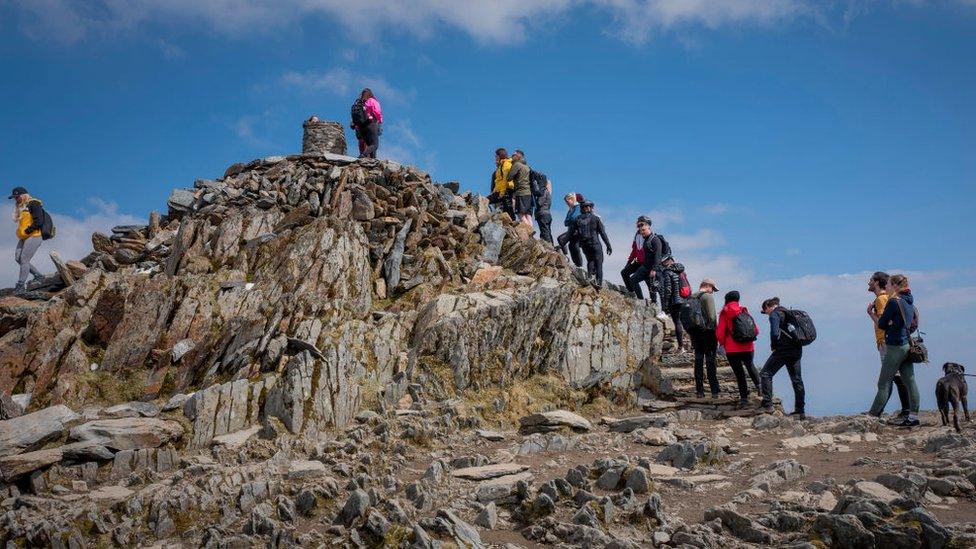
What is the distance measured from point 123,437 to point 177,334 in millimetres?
5201

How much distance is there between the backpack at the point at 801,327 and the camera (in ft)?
53.3

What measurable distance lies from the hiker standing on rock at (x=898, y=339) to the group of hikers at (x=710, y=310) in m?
0.02

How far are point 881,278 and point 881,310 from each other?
868 mm

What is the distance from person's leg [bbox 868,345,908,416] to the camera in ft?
47.7

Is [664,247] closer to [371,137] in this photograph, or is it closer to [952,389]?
[952,389]

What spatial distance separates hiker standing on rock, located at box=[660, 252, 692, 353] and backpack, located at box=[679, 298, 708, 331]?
310cm

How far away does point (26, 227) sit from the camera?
865 inches

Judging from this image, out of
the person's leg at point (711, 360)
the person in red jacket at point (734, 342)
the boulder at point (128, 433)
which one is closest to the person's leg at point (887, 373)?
the person in red jacket at point (734, 342)

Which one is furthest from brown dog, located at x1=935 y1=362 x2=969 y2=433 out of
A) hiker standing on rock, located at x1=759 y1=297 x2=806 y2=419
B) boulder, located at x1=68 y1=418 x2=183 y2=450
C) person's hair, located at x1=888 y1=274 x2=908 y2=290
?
boulder, located at x1=68 y1=418 x2=183 y2=450

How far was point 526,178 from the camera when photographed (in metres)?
27.0

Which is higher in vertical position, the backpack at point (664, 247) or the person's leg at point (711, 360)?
the backpack at point (664, 247)

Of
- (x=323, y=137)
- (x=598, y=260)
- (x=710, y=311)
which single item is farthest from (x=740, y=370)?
(x=323, y=137)

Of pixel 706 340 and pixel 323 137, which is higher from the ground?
pixel 323 137

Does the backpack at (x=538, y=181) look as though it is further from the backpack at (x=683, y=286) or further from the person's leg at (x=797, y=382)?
the person's leg at (x=797, y=382)
